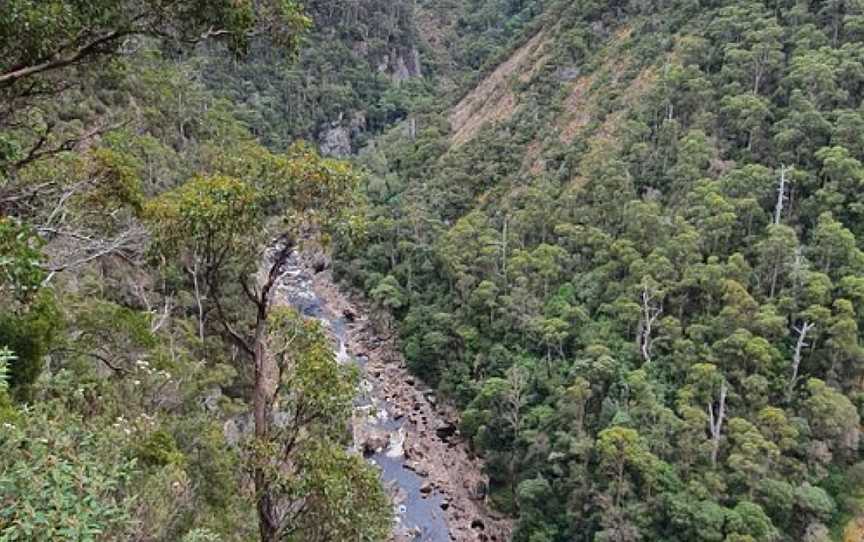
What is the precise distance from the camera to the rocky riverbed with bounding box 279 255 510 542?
92.9 feet

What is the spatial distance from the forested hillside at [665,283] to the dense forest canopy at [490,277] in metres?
0.15

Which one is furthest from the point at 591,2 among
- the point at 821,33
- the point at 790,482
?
the point at 790,482

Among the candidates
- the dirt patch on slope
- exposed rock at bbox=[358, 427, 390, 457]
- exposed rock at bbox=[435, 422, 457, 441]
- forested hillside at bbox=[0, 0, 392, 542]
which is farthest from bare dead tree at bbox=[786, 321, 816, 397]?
the dirt patch on slope

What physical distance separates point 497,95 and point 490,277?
28942mm

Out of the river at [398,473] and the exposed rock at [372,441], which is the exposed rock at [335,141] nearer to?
the river at [398,473]

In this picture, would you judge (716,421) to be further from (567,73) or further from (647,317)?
(567,73)

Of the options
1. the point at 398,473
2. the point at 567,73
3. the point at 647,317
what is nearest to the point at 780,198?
the point at 647,317

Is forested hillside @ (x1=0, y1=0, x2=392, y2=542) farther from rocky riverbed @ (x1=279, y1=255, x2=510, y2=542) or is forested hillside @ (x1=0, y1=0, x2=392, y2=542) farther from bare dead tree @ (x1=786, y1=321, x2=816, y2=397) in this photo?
bare dead tree @ (x1=786, y1=321, x2=816, y2=397)

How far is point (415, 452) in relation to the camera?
3297 centimetres

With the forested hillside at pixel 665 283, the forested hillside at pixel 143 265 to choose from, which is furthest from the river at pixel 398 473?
the forested hillside at pixel 143 265

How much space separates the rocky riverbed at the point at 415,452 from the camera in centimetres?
2831

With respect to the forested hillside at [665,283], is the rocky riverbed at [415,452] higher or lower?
lower

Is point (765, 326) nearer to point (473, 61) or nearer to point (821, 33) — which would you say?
point (821, 33)

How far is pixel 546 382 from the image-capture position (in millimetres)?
30359
